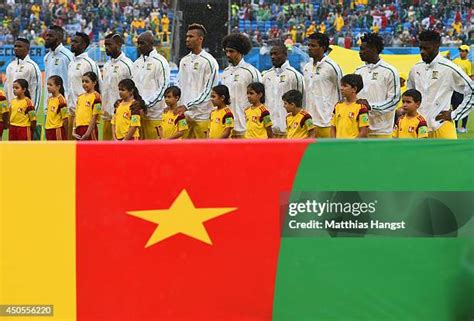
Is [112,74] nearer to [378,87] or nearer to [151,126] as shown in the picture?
[151,126]

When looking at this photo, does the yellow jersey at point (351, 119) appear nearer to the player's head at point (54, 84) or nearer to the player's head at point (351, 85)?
the player's head at point (351, 85)

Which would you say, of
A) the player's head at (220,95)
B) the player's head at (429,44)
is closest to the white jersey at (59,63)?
the player's head at (220,95)

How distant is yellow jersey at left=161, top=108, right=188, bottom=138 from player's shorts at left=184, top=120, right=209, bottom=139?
279mm

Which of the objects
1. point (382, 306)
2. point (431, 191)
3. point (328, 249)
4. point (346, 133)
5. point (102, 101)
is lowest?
point (382, 306)

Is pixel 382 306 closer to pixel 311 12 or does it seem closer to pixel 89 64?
pixel 89 64

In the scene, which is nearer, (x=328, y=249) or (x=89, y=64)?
(x=328, y=249)

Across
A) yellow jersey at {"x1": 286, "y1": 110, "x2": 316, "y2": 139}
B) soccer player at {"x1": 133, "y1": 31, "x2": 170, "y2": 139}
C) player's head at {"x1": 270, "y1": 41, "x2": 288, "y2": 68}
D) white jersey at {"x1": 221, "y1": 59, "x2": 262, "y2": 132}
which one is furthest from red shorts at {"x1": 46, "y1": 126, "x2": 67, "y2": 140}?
yellow jersey at {"x1": 286, "y1": 110, "x2": 316, "y2": 139}

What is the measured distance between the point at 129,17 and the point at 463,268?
29.6 metres

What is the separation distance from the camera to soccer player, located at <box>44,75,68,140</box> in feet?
39.5

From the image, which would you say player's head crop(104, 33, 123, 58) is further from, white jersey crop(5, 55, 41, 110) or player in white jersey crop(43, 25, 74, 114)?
white jersey crop(5, 55, 41, 110)

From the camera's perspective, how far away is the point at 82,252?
5.49 m

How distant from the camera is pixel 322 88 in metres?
10.7

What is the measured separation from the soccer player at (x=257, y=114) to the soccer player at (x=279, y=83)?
53 centimetres

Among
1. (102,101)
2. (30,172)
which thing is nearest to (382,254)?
(30,172)
